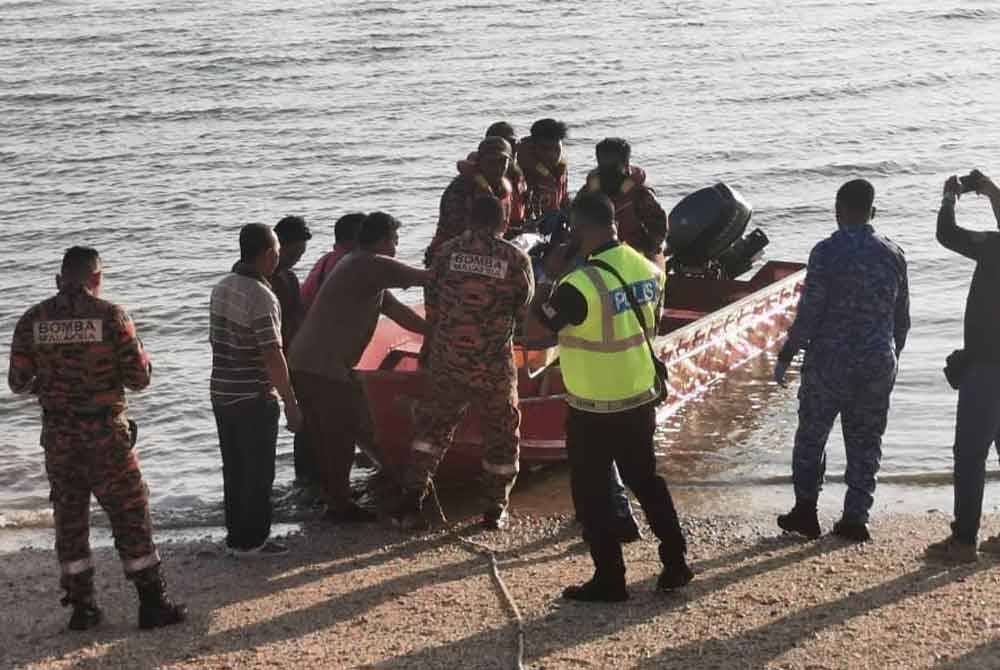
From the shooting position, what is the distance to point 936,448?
38.6 ft

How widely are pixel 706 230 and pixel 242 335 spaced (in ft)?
19.4

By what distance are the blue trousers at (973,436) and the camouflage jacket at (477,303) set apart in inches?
88.9

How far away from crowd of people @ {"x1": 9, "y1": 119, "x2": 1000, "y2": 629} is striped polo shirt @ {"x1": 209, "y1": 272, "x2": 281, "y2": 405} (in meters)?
0.01

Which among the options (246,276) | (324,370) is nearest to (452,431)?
(324,370)

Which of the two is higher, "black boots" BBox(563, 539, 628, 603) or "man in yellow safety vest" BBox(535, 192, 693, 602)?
"man in yellow safety vest" BBox(535, 192, 693, 602)

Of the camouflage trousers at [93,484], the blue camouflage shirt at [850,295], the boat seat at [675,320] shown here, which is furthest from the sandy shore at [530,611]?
the boat seat at [675,320]

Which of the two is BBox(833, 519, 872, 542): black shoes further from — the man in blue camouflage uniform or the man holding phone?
the man holding phone

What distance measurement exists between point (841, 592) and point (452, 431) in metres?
2.31

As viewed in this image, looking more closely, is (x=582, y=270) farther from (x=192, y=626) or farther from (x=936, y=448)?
(x=936, y=448)

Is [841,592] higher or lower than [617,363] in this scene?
lower

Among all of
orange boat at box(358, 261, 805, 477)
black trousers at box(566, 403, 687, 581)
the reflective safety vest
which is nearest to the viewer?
the reflective safety vest

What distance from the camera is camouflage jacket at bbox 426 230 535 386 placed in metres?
8.18

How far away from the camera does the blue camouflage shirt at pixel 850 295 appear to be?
7812mm

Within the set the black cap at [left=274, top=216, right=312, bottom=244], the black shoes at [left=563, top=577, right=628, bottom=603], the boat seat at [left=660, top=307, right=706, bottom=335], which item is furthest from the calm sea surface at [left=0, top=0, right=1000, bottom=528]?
the black shoes at [left=563, top=577, right=628, bottom=603]
